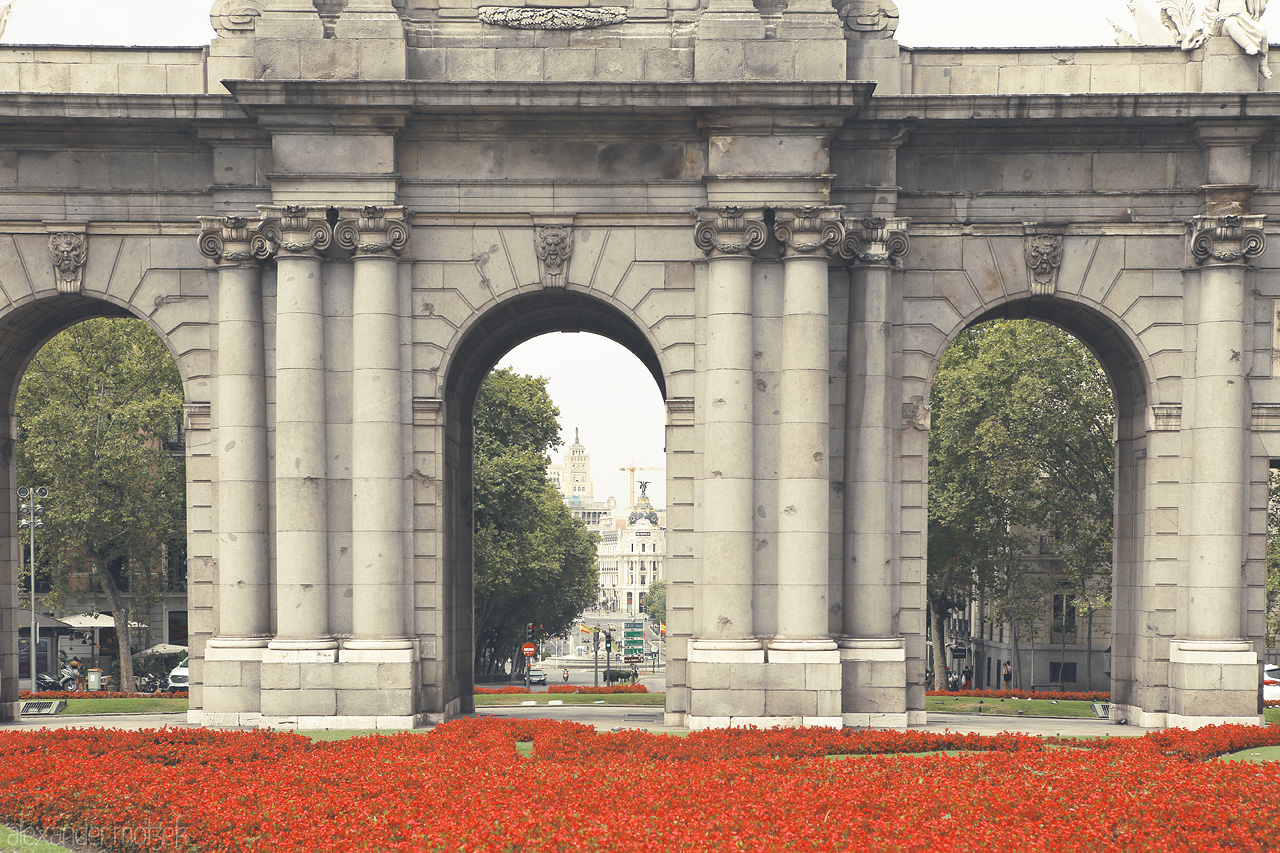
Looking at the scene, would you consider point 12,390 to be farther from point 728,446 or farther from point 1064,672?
point 1064,672

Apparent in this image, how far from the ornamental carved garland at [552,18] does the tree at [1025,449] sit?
25.6m

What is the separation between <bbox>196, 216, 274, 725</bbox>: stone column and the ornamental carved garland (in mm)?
6418

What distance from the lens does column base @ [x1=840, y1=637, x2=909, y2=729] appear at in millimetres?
26219

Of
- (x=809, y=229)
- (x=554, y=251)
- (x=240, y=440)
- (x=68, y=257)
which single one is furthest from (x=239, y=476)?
(x=809, y=229)

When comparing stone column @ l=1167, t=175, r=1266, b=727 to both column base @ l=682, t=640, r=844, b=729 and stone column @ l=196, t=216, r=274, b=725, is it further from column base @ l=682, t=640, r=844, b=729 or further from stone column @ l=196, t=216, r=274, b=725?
stone column @ l=196, t=216, r=274, b=725

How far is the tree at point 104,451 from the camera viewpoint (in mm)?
50125

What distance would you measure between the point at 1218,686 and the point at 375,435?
1746cm

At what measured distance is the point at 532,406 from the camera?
66438 mm

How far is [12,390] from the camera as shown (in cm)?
3019

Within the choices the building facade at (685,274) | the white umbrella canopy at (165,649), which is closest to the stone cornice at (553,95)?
the building facade at (685,274)

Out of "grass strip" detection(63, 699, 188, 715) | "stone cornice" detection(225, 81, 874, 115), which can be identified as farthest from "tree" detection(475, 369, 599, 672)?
"stone cornice" detection(225, 81, 874, 115)

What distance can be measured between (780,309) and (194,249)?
12.2m

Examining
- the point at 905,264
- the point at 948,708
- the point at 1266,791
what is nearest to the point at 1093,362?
the point at 948,708

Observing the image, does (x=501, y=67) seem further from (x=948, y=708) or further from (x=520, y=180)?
(x=948, y=708)
